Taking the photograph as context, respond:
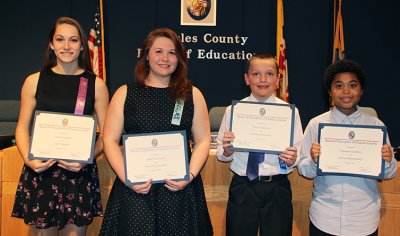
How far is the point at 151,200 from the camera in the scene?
2.30 m

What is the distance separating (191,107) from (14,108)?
474cm

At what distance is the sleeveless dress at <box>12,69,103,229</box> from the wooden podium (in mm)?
587

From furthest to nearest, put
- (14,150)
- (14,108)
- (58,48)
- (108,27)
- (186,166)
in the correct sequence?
1. (108,27)
2. (14,108)
3. (14,150)
4. (58,48)
5. (186,166)

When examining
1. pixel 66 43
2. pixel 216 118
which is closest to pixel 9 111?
pixel 216 118

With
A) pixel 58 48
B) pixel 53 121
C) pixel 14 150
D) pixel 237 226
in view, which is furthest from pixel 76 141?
pixel 237 226

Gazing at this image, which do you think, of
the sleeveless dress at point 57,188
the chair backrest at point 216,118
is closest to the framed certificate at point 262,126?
the sleeveless dress at point 57,188

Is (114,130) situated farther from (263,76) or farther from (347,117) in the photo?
(347,117)

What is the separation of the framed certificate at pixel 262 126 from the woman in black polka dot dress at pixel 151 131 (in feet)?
0.84

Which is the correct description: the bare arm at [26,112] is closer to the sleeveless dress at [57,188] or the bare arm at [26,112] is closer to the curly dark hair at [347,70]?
the sleeveless dress at [57,188]

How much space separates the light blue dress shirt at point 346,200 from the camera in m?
2.42

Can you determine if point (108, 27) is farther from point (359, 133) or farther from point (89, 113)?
point (359, 133)

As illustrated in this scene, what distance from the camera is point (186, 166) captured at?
2.28m

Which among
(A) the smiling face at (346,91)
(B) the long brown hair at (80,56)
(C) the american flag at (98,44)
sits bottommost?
(A) the smiling face at (346,91)

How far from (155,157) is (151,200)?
0.26m
